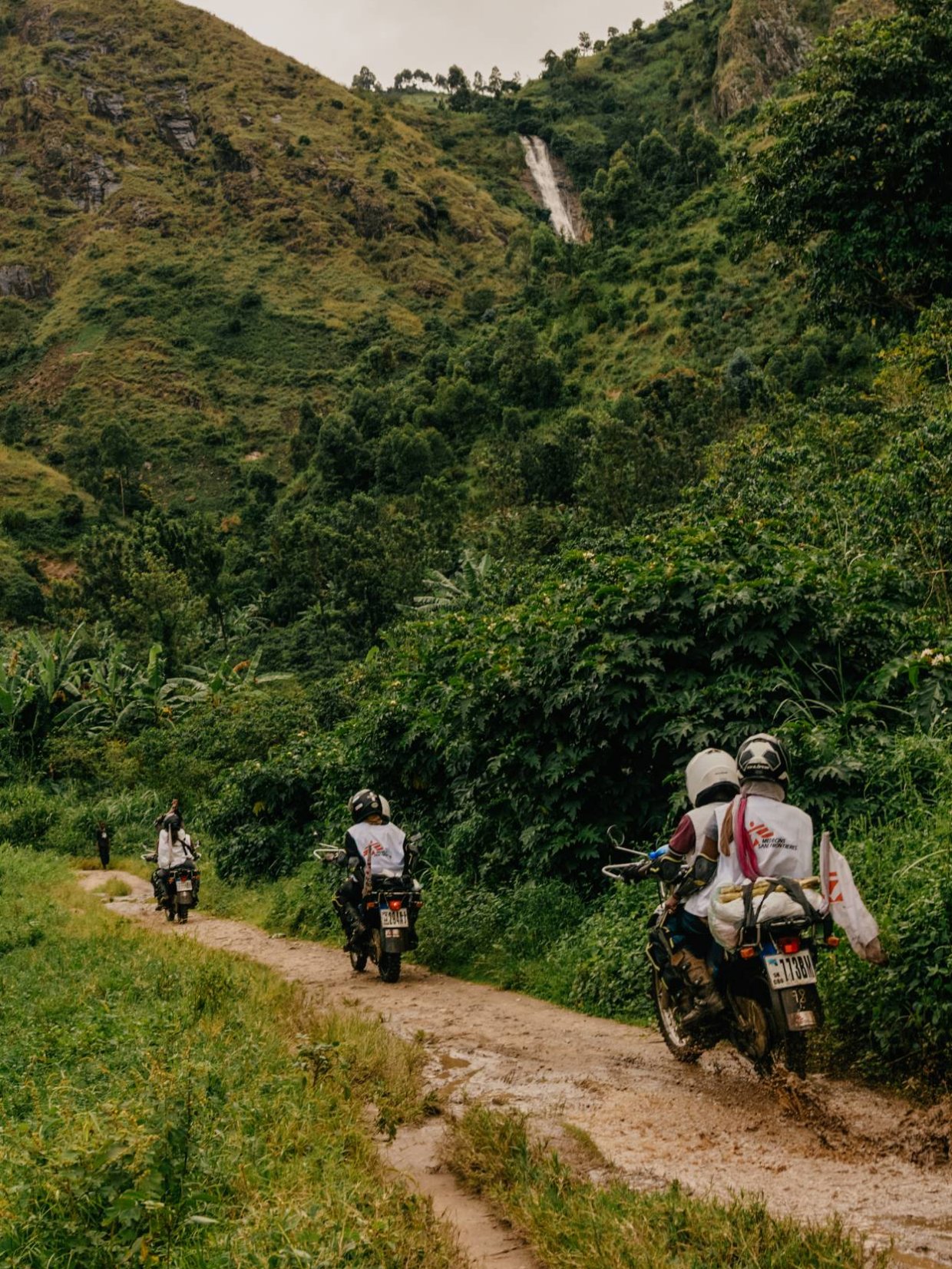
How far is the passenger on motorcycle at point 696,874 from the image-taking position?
5527mm

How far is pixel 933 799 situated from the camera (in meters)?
7.08

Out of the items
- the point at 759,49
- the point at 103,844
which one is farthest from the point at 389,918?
the point at 759,49

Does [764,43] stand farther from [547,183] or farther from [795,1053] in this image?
[795,1053]

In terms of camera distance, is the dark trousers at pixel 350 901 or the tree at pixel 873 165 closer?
the dark trousers at pixel 350 901

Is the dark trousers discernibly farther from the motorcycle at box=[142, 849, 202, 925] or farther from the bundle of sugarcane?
the motorcycle at box=[142, 849, 202, 925]

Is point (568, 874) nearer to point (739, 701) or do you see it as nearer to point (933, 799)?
point (739, 701)

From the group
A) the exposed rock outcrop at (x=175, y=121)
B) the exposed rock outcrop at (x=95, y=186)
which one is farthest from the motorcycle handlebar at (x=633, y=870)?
the exposed rock outcrop at (x=175, y=121)

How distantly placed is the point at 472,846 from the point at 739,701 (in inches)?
163

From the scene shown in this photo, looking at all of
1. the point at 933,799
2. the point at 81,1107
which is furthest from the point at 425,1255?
the point at 933,799

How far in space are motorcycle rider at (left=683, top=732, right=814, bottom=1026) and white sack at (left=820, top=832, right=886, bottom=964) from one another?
274 millimetres

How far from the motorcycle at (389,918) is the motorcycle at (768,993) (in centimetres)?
399

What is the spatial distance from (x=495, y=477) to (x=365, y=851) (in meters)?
39.3

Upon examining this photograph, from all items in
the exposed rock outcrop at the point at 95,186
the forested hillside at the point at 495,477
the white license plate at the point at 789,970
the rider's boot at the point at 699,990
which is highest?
the exposed rock outcrop at the point at 95,186

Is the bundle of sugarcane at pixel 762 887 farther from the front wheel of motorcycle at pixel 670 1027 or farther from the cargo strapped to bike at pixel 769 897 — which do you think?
the front wheel of motorcycle at pixel 670 1027
